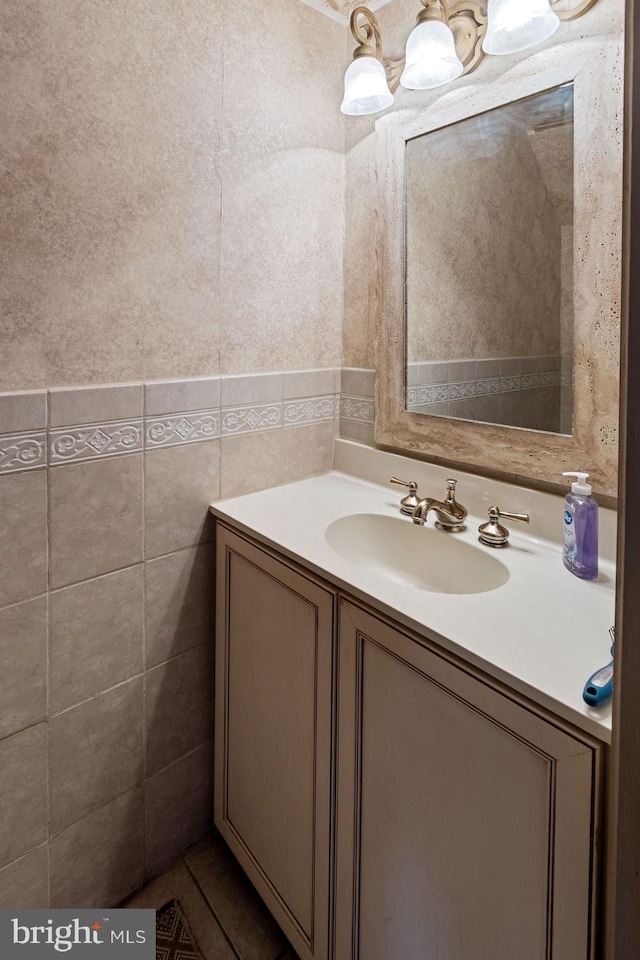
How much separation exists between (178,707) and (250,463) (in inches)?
26.4

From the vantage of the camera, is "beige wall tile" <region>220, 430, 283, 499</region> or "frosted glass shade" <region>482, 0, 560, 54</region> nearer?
"frosted glass shade" <region>482, 0, 560, 54</region>

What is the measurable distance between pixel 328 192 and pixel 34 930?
198 centimetres

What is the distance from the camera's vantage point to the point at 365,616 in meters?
0.96

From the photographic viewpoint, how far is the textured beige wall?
105 cm

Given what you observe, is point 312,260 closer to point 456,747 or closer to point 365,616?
point 365,616

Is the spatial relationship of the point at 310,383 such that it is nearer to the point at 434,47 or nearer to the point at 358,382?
the point at 358,382

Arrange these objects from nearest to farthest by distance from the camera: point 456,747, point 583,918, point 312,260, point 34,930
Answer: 1. point 583,918
2. point 456,747
3. point 34,930
4. point 312,260

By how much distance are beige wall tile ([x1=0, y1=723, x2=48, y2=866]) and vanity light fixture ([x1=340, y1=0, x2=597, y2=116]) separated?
5.64ft

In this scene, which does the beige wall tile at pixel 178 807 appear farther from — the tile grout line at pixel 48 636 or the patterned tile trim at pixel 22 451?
the patterned tile trim at pixel 22 451

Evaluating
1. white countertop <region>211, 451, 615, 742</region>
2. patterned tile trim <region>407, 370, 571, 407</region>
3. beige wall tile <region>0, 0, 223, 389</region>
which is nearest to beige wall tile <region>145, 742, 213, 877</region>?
white countertop <region>211, 451, 615, 742</region>

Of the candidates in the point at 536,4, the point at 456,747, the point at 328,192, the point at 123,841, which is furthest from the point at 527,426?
the point at 123,841

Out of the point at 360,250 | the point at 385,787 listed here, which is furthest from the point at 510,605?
the point at 360,250

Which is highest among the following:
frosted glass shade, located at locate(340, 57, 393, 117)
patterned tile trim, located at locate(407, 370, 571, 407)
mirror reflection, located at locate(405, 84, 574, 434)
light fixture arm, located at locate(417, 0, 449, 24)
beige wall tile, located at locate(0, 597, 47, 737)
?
light fixture arm, located at locate(417, 0, 449, 24)

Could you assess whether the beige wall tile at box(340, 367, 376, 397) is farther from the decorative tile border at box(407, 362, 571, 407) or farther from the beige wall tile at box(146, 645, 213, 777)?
the beige wall tile at box(146, 645, 213, 777)
